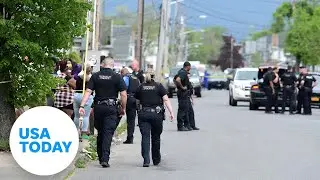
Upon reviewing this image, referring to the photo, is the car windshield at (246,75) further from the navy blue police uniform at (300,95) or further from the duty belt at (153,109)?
the duty belt at (153,109)

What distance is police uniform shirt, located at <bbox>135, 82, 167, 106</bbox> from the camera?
587 inches

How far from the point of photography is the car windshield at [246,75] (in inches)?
1507

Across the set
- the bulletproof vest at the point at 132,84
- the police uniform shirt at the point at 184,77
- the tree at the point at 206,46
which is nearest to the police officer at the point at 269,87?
the police uniform shirt at the point at 184,77

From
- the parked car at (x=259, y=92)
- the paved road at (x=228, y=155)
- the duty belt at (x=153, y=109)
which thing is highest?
the duty belt at (x=153, y=109)

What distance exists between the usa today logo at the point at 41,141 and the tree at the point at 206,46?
15708cm

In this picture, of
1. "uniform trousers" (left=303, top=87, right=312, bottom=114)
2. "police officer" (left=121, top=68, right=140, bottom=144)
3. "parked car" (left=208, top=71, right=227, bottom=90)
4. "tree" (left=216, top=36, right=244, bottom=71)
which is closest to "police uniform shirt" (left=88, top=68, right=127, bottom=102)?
"police officer" (left=121, top=68, right=140, bottom=144)

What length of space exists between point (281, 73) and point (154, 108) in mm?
18901

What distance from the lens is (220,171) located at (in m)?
14.0

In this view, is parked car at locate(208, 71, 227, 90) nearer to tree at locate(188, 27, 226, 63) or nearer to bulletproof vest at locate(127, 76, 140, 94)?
bulletproof vest at locate(127, 76, 140, 94)

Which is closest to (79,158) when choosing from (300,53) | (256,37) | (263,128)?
(263,128)

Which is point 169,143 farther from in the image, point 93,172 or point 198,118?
point 198,118

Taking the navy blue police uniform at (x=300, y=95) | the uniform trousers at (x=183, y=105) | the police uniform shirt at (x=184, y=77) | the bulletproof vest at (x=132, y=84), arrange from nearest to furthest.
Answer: the bulletproof vest at (x=132, y=84)
the police uniform shirt at (x=184, y=77)
the uniform trousers at (x=183, y=105)
the navy blue police uniform at (x=300, y=95)

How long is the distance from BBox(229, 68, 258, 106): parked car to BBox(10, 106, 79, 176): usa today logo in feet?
84.8

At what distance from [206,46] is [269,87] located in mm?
149205
